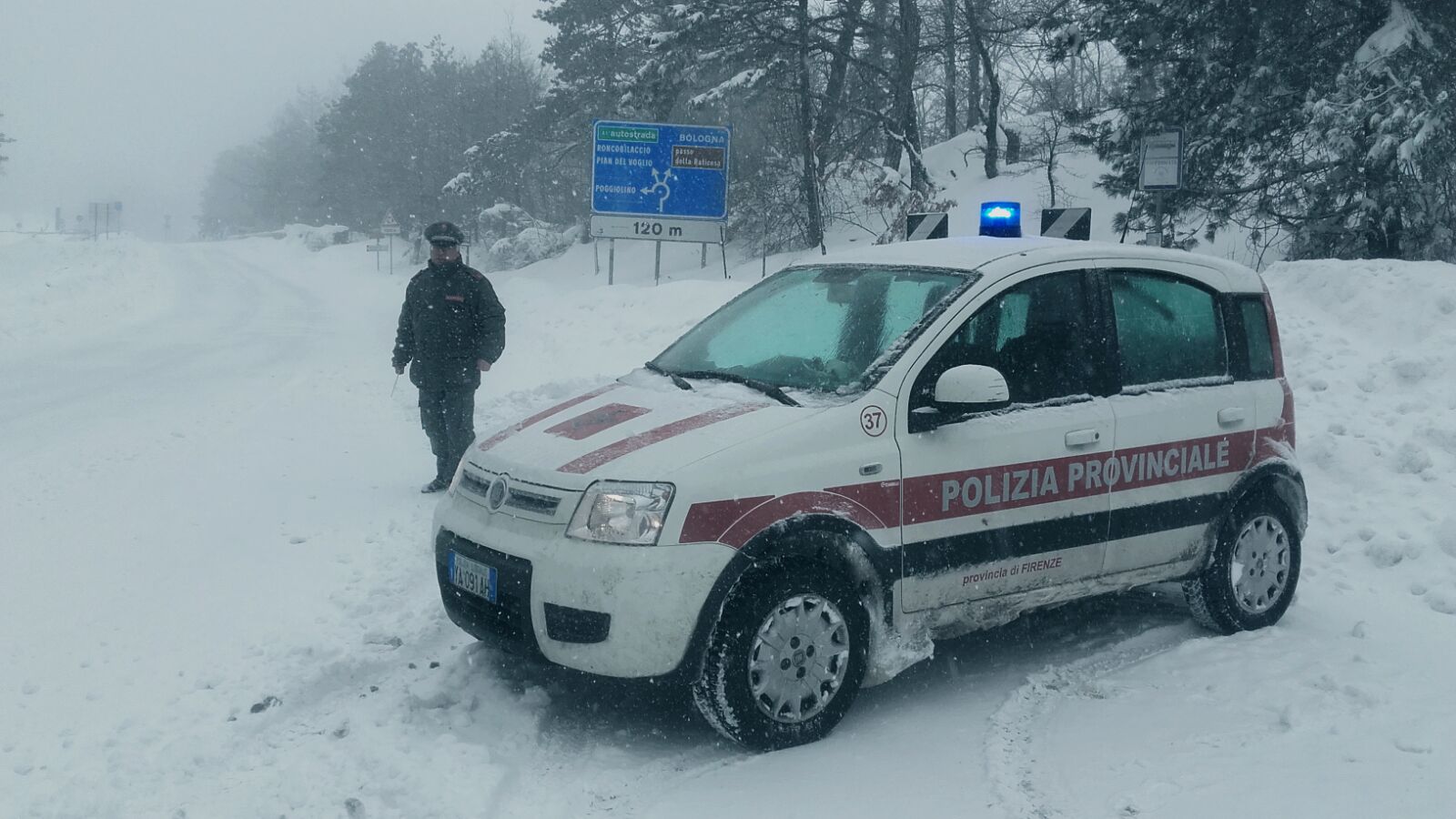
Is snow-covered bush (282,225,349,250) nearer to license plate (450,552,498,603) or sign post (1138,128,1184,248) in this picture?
sign post (1138,128,1184,248)

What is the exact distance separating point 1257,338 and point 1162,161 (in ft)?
24.9

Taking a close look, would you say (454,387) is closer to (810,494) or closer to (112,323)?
(810,494)

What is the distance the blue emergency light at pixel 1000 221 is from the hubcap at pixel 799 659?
2469 mm

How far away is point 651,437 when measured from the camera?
4.33 metres

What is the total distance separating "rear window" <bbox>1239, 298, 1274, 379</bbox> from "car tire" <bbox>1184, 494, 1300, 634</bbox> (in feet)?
2.00

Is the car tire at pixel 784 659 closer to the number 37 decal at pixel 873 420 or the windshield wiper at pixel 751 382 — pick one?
the number 37 decal at pixel 873 420

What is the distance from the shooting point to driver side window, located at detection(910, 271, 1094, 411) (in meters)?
4.77

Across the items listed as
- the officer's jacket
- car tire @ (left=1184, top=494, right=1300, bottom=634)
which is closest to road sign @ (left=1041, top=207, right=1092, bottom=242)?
car tire @ (left=1184, top=494, right=1300, bottom=634)

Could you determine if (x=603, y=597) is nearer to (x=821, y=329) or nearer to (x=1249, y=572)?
(x=821, y=329)

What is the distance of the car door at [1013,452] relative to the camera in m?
4.55

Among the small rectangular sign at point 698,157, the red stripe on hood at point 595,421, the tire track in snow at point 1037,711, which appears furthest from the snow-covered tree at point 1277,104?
the red stripe on hood at point 595,421

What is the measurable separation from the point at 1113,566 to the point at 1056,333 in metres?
1.03

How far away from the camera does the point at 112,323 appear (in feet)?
79.9

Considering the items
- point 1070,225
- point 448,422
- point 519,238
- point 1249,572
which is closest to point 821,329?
point 1070,225
